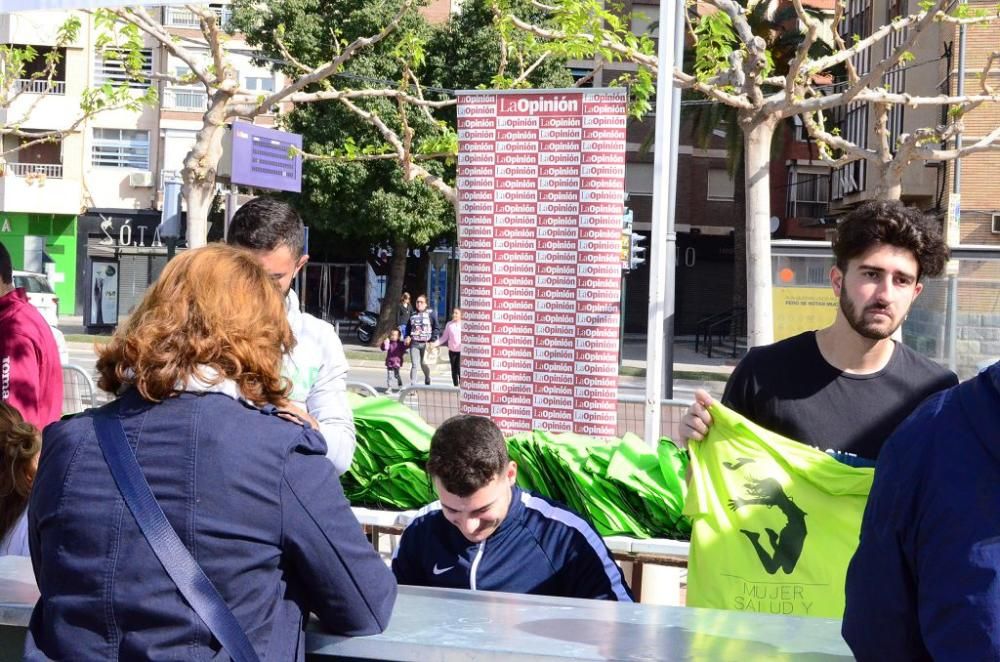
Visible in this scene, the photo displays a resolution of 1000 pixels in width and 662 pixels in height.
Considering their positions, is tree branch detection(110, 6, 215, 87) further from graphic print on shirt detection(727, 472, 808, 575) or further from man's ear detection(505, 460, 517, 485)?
graphic print on shirt detection(727, 472, 808, 575)

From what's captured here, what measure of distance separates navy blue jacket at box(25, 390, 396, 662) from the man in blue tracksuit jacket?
45.0 inches

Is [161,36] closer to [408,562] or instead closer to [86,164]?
[408,562]

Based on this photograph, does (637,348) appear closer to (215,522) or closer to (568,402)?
(568,402)

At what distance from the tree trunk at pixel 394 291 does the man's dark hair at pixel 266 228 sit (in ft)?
106

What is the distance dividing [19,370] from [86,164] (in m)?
47.5

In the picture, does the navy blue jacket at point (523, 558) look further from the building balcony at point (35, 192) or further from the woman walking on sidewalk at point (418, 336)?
the building balcony at point (35, 192)

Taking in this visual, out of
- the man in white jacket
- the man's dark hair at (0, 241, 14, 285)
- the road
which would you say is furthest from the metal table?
the road

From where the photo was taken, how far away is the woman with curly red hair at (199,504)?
2.04 meters

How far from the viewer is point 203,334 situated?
84.3 inches

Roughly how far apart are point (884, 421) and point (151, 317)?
6.62 ft

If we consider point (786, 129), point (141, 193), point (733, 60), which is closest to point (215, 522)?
point (733, 60)

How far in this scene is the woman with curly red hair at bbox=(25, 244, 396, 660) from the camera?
6.68 feet

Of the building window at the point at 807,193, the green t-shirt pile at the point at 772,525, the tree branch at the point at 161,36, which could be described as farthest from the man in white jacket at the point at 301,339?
the building window at the point at 807,193

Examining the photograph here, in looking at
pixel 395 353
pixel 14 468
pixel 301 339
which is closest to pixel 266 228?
pixel 301 339
